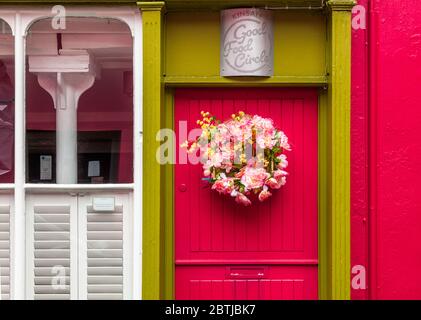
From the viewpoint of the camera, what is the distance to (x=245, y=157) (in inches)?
262

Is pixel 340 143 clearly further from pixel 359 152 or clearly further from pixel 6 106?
pixel 6 106

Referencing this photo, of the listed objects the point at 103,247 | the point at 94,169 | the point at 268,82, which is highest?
the point at 268,82

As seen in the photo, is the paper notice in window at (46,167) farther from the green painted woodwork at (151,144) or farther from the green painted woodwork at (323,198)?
the green painted woodwork at (323,198)

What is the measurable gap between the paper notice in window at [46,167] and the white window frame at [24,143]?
10cm

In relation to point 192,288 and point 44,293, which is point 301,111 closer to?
point 192,288

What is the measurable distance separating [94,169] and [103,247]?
0.72 metres

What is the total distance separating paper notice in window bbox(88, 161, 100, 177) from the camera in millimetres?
6668

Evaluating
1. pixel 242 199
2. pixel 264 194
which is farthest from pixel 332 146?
pixel 242 199

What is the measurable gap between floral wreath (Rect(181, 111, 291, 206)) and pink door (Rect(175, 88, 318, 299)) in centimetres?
21

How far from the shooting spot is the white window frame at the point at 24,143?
6.58 meters

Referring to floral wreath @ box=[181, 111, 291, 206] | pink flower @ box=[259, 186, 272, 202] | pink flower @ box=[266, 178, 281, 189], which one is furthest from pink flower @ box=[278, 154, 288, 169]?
pink flower @ box=[259, 186, 272, 202]

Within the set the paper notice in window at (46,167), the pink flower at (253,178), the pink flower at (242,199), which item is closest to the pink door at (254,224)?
the pink flower at (242,199)

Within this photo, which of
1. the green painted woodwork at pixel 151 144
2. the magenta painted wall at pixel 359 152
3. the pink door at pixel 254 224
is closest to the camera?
the green painted woodwork at pixel 151 144

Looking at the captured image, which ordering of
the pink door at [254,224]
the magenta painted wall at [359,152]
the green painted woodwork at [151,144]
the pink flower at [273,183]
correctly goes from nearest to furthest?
the green painted woodwork at [151,144], the pink flower at [273,183], the magenta painted wall at [359,152], the pink door at [254,224]
